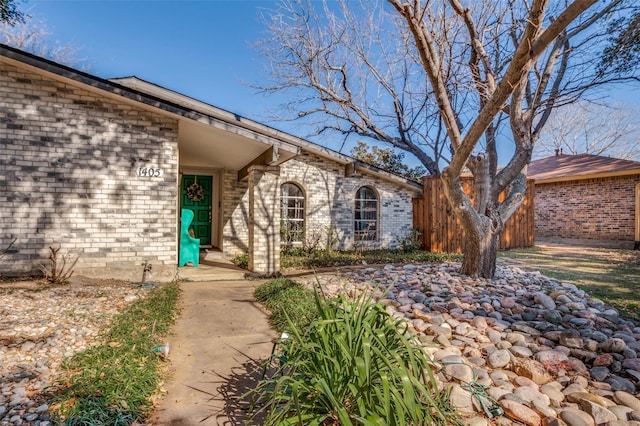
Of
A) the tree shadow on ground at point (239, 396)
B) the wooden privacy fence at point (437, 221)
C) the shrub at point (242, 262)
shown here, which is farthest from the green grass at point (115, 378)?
the wooden privacy fence at point (437, 221)

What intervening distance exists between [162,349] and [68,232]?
12.5 feet

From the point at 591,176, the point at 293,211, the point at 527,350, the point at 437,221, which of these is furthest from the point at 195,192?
the point at 591,176

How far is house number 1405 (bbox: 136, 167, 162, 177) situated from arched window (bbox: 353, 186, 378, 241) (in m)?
6.45

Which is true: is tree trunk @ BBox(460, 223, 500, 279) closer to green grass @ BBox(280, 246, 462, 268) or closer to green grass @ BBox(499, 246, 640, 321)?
green grass @ BBox(499, 246, 640, 321)

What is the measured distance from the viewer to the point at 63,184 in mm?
5273

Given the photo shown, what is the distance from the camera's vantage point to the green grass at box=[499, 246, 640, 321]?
15.1 ft

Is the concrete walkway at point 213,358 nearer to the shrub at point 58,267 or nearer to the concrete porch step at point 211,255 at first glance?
the shrub at point 58,267

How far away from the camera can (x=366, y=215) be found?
35.7ft

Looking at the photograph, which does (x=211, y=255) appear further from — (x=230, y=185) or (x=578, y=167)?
(x=578, y=167)

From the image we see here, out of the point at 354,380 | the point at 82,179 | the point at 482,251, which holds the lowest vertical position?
the point at 354,380

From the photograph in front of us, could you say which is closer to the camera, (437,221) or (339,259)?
(339,259)

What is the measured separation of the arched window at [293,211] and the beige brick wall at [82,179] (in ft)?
14.1

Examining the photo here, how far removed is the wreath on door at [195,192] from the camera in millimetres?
9594

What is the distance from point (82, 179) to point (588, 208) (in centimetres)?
1707
